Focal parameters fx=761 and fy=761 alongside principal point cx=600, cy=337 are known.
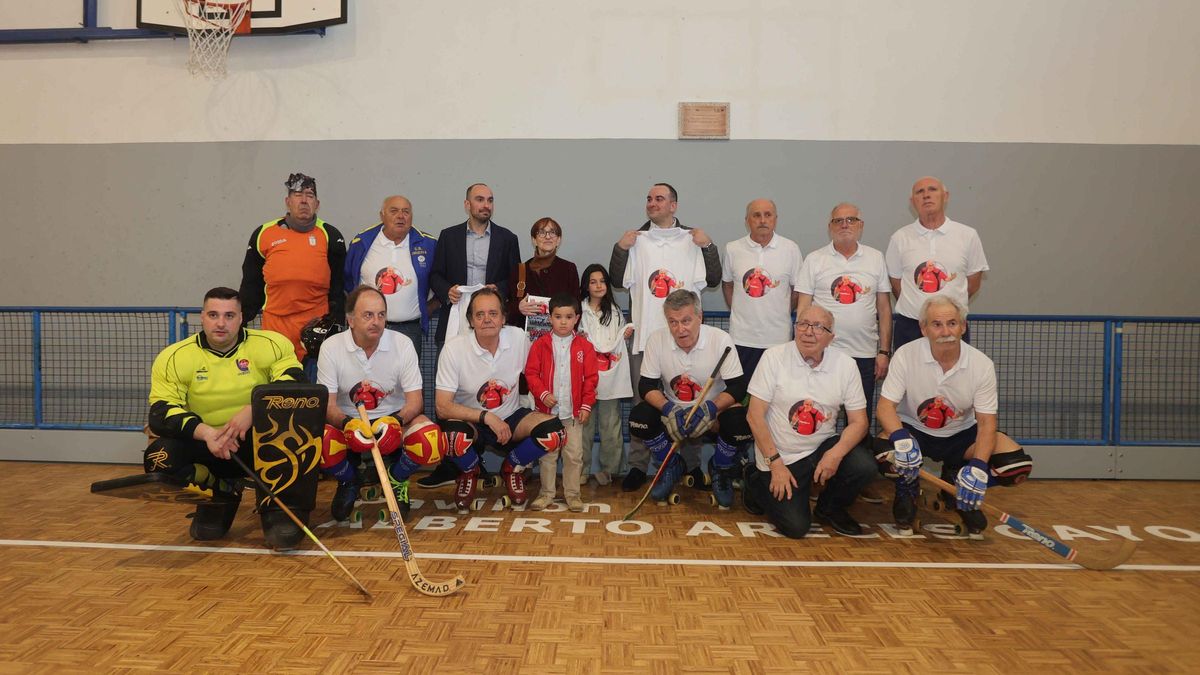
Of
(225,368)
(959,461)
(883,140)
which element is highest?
(883,140)

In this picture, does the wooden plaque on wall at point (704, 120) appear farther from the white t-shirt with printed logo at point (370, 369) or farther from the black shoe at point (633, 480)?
the white t-shirt with printed logo at point (370, 369)

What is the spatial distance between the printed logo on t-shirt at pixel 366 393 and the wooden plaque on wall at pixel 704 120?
3.26 metres

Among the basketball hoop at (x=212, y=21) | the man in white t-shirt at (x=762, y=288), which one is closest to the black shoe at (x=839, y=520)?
the man in white t-shirt at (x=762, y=288)

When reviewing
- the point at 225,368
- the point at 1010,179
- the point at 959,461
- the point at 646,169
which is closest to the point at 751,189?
the point at 646,169

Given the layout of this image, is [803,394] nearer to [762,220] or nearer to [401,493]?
[762,220]

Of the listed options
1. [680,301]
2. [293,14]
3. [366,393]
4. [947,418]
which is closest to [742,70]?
[680,301]

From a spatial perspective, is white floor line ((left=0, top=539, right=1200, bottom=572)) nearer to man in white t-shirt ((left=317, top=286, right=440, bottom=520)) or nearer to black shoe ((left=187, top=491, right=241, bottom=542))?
black shoe ((left=187, top=491, right=241, bottom=542))

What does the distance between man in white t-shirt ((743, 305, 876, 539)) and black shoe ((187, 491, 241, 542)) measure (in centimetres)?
266

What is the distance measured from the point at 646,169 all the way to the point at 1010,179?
2848mm

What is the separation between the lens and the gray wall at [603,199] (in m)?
5.93

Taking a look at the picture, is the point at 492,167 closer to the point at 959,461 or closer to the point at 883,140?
the point at 883,140

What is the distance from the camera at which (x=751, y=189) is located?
19.8 feet

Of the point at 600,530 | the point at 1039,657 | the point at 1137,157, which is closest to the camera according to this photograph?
the point at 1039,657

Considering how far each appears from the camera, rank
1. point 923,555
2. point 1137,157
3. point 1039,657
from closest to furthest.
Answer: point 1039,657
point 923,555
point 1137,157
